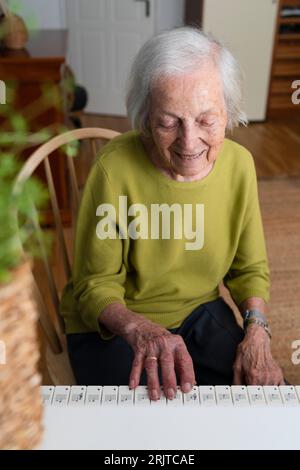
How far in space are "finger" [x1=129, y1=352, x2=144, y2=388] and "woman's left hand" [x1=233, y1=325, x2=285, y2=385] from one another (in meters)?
0.27

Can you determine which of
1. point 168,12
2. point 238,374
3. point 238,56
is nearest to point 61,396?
point 238,374

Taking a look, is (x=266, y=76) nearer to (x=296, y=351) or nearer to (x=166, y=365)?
(x=296, y=351)

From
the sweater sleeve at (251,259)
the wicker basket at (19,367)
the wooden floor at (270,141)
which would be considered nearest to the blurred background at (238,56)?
the wooden floor at (270,141)

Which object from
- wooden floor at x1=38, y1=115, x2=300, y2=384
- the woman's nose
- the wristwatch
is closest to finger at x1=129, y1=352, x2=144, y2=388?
the wristwatch

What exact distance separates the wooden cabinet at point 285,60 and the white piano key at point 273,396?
4.46 metres

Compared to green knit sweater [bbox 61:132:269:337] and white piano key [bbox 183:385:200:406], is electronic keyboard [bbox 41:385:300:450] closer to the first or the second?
white piano key [bbox 183:385:200:406]

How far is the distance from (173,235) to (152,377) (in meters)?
0.41

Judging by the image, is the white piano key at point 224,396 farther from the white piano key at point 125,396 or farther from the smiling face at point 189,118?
the smiling face at point 189,118

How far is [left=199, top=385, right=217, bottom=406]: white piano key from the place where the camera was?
79 centimetres

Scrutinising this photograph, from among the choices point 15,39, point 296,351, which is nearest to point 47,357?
point 296,351

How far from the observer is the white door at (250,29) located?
445 cm
